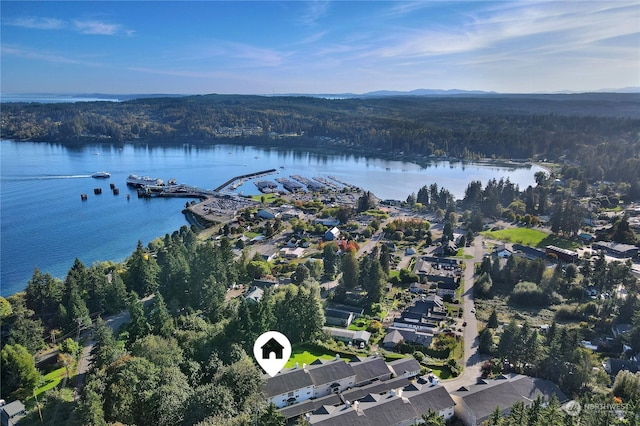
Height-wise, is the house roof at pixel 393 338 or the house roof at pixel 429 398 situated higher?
the house roof at pixel 429 398

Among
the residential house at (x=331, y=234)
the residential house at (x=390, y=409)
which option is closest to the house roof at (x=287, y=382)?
the residential house at (x=390, y=409)

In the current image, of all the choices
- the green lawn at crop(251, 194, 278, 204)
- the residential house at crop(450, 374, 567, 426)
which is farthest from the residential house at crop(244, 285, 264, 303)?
the green lawn at crop(251, 194, 278, 204)

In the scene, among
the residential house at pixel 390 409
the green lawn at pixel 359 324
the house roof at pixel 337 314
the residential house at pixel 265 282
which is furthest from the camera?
the residential house at pixel 265 282

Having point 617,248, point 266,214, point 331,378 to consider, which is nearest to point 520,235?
point 617,248

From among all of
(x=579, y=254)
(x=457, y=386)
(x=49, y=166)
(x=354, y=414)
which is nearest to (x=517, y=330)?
(x=457, y=386)

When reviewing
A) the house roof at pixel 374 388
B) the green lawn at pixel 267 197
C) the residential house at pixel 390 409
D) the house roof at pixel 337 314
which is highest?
the green lawn at pixel 267 197

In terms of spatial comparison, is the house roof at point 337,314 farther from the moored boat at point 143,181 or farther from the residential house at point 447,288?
the moored boat at point 143,181

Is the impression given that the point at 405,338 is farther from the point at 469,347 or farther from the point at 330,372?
the point at 330,372
